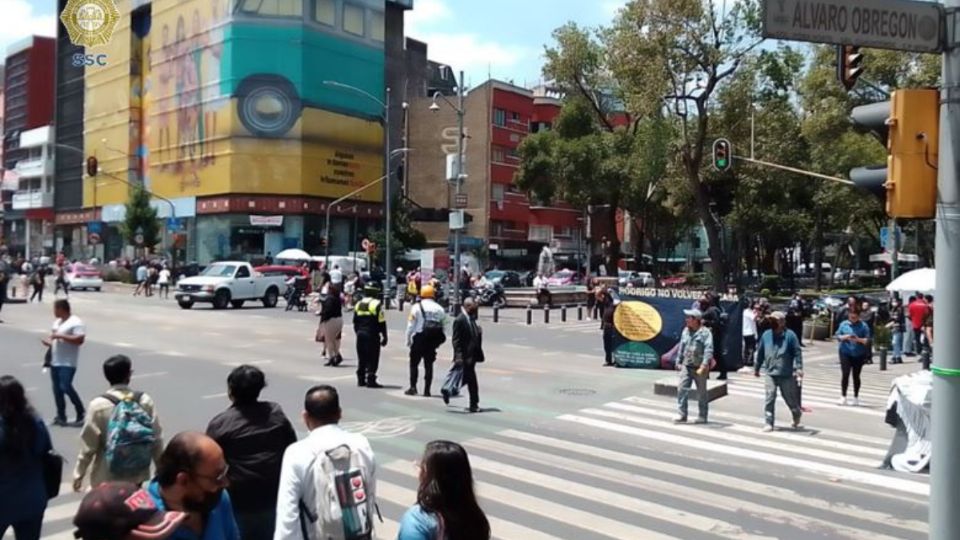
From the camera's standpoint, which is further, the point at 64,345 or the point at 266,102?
the point at 266,102

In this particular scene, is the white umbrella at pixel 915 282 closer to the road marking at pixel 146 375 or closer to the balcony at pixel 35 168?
the road marking at pixel 146 375

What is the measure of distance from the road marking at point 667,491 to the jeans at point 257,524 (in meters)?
4.32

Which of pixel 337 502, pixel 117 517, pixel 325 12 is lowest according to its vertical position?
pixel 337 502

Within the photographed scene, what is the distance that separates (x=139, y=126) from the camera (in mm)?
78938


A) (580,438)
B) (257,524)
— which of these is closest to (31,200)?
(580,438)

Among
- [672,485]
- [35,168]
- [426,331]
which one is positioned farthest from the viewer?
[35,168]

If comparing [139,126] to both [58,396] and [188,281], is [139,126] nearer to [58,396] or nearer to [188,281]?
[188,281]

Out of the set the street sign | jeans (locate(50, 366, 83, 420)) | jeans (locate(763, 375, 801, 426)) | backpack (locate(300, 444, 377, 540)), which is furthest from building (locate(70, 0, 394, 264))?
the street sign

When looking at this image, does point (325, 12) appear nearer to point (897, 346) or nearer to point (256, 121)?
point (256, 121)

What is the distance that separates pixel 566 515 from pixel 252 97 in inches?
2442

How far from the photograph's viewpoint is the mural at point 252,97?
6625 centimetres

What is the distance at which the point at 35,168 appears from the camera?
93.5m

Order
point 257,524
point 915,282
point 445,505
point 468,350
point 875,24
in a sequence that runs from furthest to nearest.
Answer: point 915,282 < point 468,350 < point 257,524 < point 875,24 < point 445,505

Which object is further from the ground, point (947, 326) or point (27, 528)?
point (947, 326)
